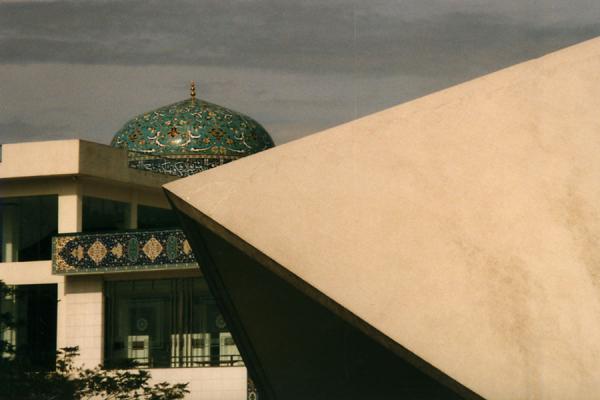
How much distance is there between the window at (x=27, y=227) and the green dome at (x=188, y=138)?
3.46 meters

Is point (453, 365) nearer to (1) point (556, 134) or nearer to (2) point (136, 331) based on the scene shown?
(1) point (556, 134)

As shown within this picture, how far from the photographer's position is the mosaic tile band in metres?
20.8

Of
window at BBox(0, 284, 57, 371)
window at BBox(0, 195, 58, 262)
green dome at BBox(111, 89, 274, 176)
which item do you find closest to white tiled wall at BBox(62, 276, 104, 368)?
window at BBox(0, 284, 57, 371)

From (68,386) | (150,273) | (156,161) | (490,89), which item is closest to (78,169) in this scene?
(150,273)

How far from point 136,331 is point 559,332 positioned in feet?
47.1

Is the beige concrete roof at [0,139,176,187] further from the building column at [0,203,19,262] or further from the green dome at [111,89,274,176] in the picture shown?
the green dome at [111,89,274,176]

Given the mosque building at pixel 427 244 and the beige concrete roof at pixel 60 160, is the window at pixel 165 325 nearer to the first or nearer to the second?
the beige concrete roof at pixel 60 160

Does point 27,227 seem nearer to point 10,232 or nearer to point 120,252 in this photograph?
point 10,232

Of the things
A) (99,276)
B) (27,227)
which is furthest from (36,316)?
(27,227)

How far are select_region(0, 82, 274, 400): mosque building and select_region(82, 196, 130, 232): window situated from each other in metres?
0.02

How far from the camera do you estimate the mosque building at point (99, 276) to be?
21109 mm

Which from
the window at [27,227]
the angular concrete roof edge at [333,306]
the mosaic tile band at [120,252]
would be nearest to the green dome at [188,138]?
the window at [27,227]

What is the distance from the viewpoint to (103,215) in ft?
74.4

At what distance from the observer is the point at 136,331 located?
22.2m
